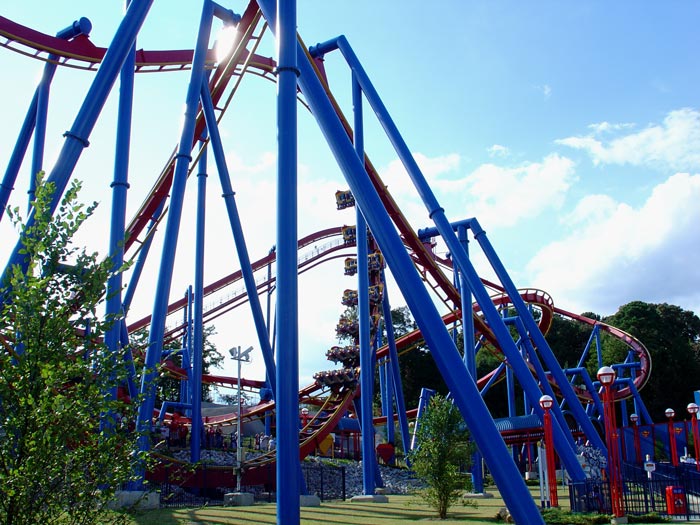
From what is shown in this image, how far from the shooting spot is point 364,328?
14469mm

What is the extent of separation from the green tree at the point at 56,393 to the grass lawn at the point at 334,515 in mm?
4532

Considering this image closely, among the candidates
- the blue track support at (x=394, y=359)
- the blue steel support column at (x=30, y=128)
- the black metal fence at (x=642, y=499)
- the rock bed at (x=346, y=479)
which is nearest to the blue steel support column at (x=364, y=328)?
the rock bed at (x=346, y=479)

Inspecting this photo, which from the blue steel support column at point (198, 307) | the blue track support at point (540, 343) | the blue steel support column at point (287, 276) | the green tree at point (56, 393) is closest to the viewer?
the green tree at point (56, 393)

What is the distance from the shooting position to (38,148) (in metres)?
13.0

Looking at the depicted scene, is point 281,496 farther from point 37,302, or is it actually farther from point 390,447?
point 390,447

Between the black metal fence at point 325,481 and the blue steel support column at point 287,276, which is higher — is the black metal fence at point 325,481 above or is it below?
below

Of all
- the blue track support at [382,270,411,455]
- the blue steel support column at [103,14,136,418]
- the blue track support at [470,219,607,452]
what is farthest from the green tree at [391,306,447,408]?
the blue steel support column at [103,14,136,418]

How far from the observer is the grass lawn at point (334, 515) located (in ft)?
30.8

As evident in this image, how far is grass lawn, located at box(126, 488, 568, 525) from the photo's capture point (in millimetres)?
9391

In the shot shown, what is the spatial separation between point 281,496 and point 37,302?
108 inches

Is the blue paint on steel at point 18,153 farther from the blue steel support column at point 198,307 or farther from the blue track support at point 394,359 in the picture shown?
the blue track support at point 394,359

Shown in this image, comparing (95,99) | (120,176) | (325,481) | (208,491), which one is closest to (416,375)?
(325,481)

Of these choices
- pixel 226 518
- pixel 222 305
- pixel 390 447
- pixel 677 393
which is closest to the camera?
pixel 226 518

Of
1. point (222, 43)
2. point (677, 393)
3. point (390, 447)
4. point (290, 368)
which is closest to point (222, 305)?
point (390, 447)
